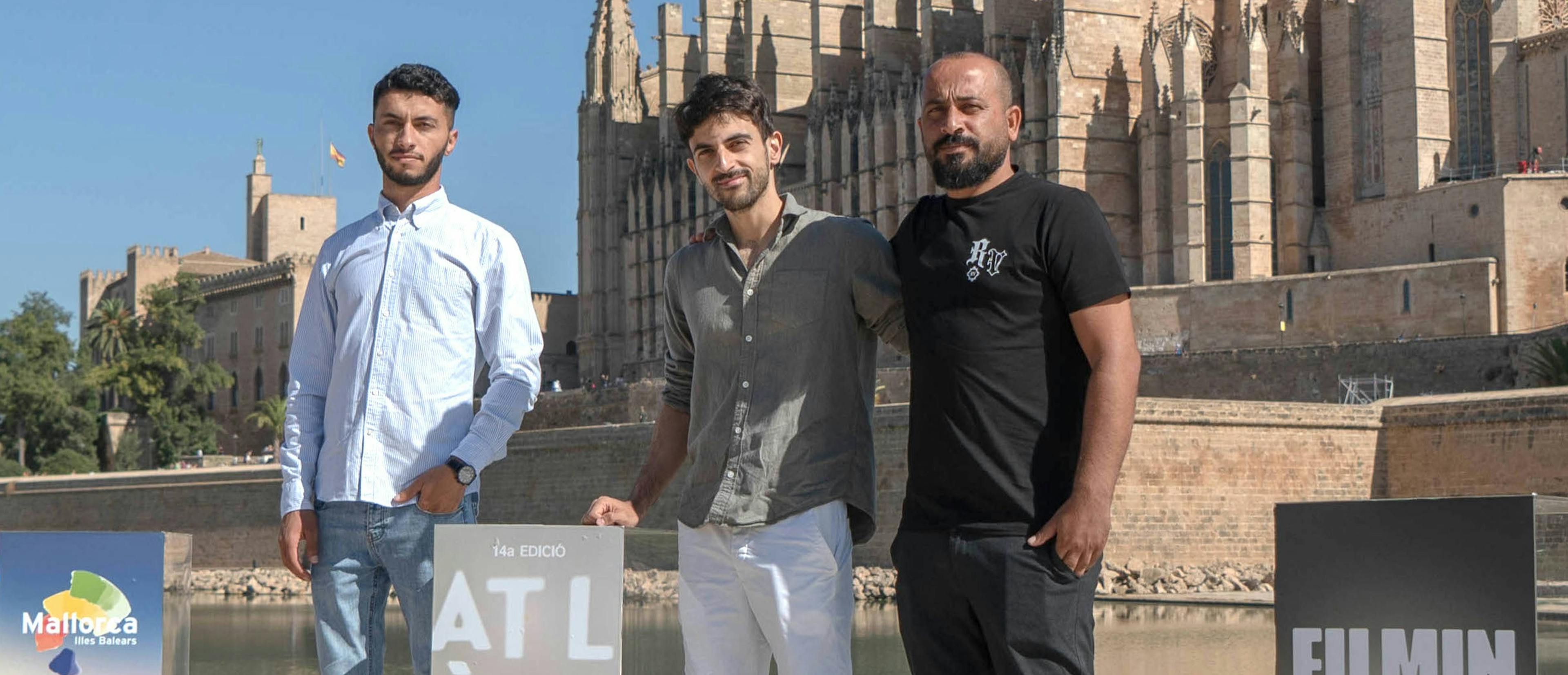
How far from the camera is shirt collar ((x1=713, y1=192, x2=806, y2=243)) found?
453 cm

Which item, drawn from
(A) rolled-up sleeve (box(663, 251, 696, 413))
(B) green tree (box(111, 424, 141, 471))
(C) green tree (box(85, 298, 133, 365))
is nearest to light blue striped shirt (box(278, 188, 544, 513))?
(A) rolled-up sleeve (box(663, 251, 696, 413))

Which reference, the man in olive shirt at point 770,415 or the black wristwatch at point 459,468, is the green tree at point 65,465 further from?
the man in olive shirt at point 770,415

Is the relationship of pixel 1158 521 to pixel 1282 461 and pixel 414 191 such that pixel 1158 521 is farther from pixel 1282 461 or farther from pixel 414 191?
pixel 414 191

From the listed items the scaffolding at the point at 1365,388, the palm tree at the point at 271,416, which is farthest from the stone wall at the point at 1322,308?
the palm tree at the point at 271,416

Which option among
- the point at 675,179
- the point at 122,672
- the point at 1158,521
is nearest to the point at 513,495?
the point at 1158,521

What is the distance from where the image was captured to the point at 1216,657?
1653 centimetres

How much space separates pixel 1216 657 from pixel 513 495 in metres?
17.7

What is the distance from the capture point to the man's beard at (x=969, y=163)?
4305 mm

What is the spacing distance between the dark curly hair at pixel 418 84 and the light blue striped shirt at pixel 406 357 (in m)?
0.25

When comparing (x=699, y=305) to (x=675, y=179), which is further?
(x=675, y=179)

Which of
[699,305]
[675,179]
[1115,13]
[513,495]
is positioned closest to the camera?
[699,305]

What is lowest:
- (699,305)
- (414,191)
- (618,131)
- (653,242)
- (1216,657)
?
(1216,657)

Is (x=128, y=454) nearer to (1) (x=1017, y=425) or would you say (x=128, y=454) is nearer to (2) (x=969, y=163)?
(2) (x=969, y=163)

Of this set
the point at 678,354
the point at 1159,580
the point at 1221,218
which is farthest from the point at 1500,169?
the point at 678,354
